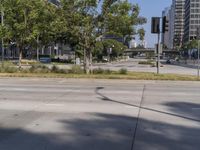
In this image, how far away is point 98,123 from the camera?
422 inches

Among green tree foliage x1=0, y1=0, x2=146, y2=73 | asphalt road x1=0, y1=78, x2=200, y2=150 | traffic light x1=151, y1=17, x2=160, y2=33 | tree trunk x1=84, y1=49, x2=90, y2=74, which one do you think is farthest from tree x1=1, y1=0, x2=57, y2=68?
asphalt road x1=0, y1=78, x2=200, y2=150

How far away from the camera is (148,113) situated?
492 inches

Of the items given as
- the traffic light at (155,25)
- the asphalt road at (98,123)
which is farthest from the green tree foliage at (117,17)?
the asphalt road at (98,123)

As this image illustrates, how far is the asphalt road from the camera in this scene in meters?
8.48

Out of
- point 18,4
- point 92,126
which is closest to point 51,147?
point 92,126

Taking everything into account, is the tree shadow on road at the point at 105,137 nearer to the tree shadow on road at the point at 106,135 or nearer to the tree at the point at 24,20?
the tree shadow on road at the point at 106,135

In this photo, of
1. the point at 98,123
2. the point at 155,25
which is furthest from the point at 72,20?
the point at 98,123

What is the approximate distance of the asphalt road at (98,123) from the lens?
334 inches

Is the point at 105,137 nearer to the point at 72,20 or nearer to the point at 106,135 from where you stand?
the point at 106,135

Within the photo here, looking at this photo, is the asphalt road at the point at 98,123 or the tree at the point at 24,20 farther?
the tree at the point at 24,20

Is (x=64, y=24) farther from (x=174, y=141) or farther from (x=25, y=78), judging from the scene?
(x=174, y=141)

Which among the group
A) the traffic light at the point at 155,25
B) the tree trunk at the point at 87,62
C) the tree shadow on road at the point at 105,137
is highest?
the traffic light at the point at 155,25

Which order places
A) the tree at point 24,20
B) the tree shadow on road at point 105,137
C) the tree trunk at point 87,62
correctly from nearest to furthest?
the tree shadow on road at point 105,137
the tree trunk at point 87,62
the tree at point 24,20

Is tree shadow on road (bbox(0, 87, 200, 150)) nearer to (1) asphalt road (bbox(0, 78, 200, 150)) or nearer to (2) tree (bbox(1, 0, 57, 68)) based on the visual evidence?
(1) asphalt road (bbox(0, 78, 200, 150))
